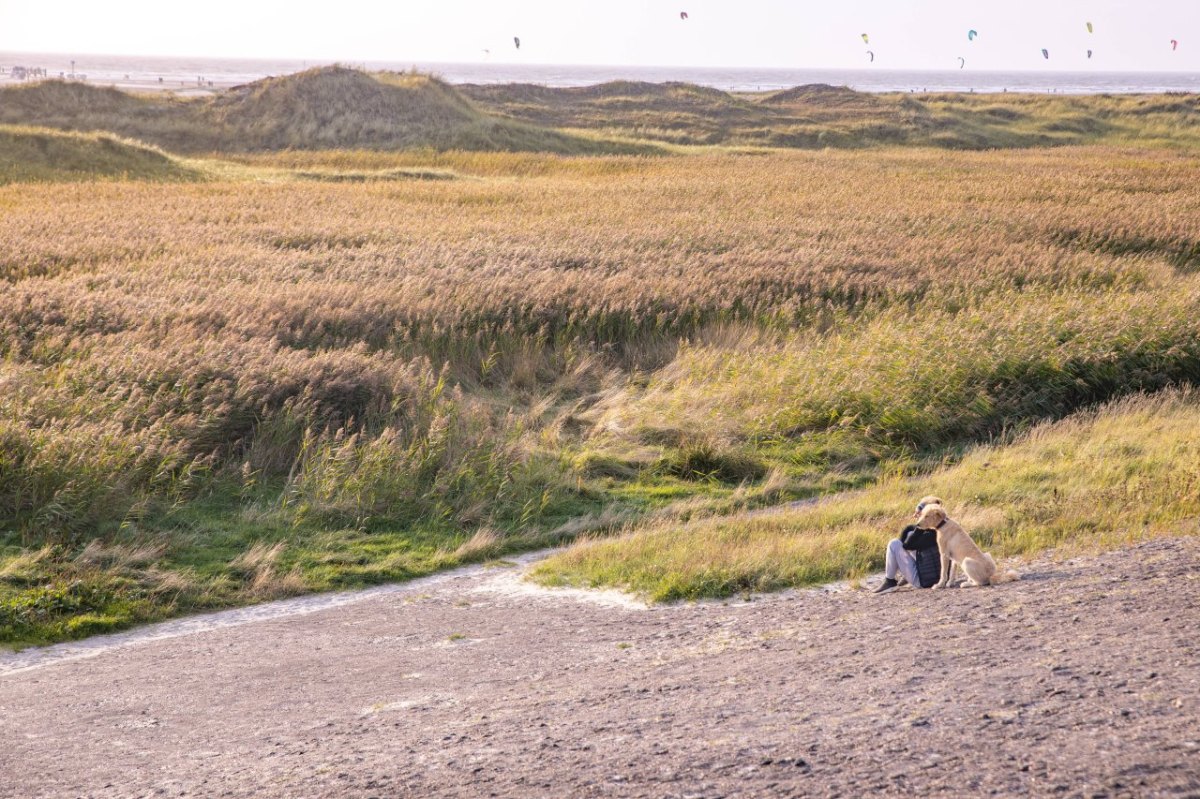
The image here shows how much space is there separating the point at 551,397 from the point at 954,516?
22.1 ft

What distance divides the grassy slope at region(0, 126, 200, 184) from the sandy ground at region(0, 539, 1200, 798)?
36.7 meters

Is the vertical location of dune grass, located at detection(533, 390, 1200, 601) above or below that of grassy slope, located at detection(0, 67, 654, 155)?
below

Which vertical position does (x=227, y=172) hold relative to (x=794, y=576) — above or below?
above

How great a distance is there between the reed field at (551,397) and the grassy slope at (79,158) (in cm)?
1371

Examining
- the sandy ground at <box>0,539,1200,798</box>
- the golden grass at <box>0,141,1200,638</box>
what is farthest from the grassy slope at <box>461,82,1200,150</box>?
the sandy ground at <box>0,539,1200,798</box>

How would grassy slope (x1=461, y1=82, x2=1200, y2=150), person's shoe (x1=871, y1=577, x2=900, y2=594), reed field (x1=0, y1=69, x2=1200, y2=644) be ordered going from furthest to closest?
grassy slope (x1=461, y1=82, x2=1200, y2=150), reed field (x1=0, y1=69, x2=1200, y2=644), person's shoe (x1=871, y1=577, x2=900, y2=594)

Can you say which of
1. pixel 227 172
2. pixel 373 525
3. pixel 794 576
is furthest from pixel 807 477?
pixel 227 172

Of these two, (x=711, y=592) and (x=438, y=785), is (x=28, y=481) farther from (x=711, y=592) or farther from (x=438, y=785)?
(x=438, y=785)

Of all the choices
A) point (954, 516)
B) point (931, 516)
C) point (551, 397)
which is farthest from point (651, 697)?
point (551, 397)

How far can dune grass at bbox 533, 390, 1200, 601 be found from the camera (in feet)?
30.8

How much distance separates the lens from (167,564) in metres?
10.2

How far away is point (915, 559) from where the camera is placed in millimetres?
8328

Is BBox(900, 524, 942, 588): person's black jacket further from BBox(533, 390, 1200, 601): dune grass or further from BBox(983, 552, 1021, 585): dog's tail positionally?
BBox(533, 390, 1200, 601): dune grass

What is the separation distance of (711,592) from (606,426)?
5619 mm
